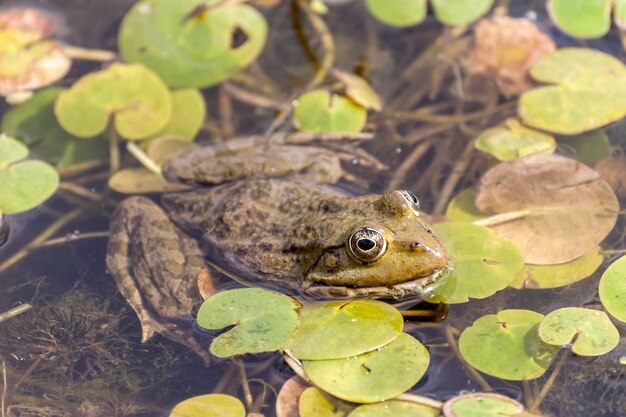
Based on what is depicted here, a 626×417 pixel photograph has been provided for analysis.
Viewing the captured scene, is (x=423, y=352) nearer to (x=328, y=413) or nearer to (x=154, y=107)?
(x=328, y=413)

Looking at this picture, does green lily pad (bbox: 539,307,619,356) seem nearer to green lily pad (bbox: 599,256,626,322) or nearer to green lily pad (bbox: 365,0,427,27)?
green lily pad (bbox: 599,256,626,322)

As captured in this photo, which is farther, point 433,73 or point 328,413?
point 433,73

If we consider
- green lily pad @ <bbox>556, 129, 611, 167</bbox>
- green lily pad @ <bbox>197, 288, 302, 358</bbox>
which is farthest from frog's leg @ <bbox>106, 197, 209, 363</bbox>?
green lily pad @ <bbox>556, 129, 611, 167</bbox>

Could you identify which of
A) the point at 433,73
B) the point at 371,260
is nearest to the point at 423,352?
the point at 371,260

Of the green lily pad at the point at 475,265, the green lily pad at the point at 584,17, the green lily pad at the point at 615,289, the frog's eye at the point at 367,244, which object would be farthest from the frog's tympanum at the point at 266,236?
the green lily pad at the point at 584,17

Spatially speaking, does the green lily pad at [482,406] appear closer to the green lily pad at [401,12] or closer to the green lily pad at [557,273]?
the green lily pad at [557,273]

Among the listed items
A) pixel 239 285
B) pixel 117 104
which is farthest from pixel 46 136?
pixel 239 285
